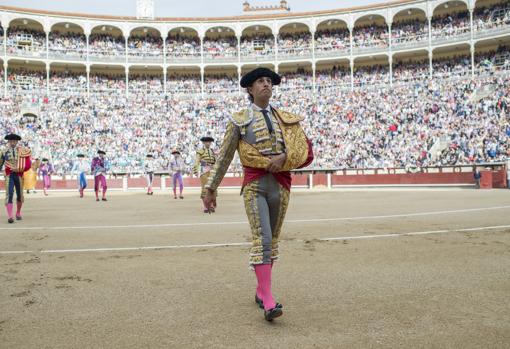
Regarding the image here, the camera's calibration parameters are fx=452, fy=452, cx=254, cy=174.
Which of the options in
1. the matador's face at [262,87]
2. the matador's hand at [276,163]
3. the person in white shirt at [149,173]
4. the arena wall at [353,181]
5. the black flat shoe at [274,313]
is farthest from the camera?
the arena wall at [353,181]

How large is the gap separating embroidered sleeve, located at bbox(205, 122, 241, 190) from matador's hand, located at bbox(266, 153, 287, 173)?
0.99 ft

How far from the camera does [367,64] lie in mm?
38062

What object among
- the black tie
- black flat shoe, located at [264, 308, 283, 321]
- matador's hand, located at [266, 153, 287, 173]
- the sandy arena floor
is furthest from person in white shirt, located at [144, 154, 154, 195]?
black flat shoe, located at [264, 308, 283, 321]

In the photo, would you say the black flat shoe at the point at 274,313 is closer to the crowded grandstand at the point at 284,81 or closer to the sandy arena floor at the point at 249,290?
the sandy arena floor at the point at 249,290

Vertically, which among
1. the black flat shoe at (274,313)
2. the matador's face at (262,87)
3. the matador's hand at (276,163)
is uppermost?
the matador's face at (262,87)

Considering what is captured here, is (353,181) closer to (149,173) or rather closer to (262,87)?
(149,173)

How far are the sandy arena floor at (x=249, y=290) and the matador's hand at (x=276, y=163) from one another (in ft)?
2.92

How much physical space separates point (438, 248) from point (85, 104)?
33652 mm

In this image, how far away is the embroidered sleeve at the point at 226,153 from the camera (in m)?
3.04

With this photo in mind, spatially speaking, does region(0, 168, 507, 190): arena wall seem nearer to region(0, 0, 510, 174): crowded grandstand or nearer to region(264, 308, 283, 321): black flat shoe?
region(0, 0, 510, 174): crowded grandstand

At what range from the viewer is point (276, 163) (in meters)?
2.90

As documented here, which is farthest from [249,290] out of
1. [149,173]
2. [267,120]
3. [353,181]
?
[353,181]

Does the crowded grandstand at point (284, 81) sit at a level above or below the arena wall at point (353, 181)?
above

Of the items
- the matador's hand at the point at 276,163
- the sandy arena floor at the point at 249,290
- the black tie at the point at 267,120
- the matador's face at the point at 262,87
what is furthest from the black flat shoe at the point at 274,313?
the matador's face at the point at 262,87
